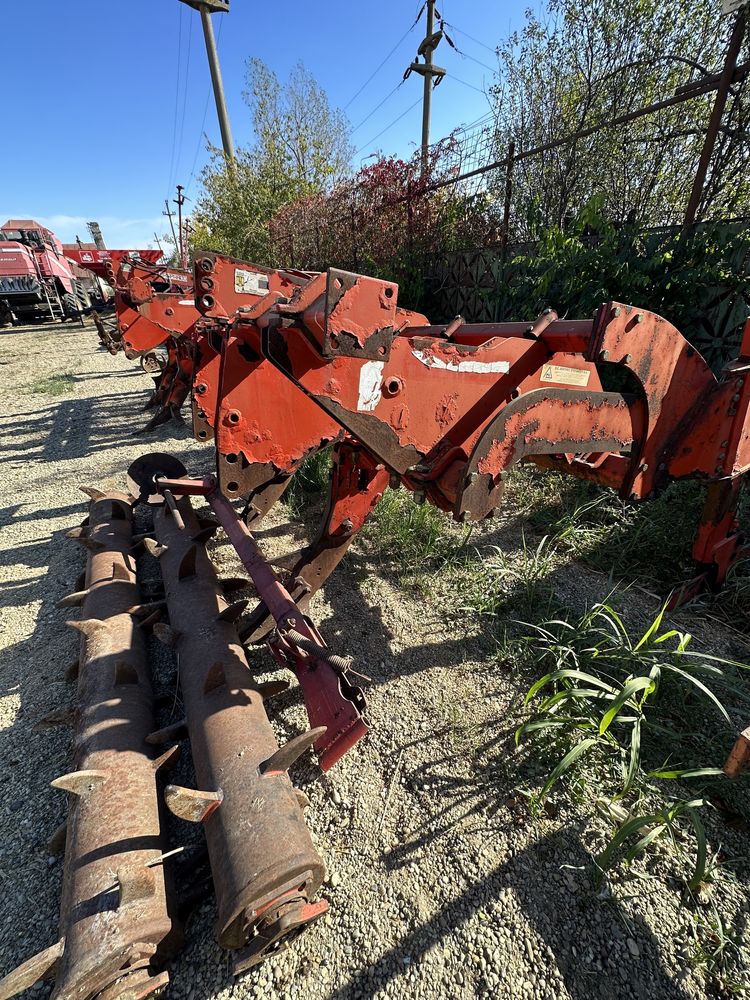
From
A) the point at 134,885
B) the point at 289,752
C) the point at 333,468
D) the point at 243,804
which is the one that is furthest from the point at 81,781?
the point at 333,468

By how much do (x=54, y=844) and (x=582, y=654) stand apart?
269 cm

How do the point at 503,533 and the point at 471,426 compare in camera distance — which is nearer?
the point at 471,426

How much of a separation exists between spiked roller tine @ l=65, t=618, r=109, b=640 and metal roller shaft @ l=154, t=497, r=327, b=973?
21.7 inches

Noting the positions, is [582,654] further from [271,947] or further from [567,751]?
[271,947]

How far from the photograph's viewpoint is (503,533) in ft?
14.1

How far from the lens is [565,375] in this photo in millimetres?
1885

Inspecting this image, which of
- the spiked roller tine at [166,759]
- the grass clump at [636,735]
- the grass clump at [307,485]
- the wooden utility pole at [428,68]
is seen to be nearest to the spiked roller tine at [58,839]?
the spiked roller tine at [166,759]

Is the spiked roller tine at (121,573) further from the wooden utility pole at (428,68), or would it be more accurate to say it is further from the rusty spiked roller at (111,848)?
the wooden utility pole at (428,68)

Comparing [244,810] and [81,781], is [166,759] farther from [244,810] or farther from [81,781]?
[244,810]

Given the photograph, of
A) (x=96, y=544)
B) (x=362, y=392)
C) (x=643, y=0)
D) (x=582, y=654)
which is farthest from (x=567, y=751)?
(x=643, y=0)

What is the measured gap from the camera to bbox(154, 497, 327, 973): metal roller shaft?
1.42 metres

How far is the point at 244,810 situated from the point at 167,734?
1.98 feet

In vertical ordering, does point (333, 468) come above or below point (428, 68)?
below

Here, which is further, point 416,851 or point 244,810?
point 416,851
